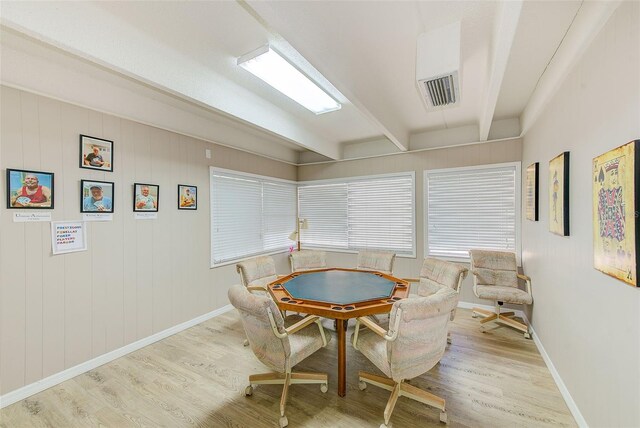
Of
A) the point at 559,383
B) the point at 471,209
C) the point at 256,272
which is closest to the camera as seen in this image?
the point at 559,383

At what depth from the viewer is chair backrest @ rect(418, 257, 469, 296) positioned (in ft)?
8.48

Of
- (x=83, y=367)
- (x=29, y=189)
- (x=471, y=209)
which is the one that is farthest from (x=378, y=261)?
(x=29, y=189)

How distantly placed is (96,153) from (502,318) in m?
4.92

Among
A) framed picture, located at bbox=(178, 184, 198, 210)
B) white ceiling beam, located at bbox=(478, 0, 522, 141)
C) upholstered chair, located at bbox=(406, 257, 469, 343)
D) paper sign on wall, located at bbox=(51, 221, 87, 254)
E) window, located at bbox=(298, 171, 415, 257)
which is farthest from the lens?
window, located at bbox=(298, 171, 415, 257)

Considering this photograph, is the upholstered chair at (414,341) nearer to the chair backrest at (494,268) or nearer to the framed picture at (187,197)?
the chair backrest at (494,268)

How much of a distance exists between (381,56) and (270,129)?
61.8 inches

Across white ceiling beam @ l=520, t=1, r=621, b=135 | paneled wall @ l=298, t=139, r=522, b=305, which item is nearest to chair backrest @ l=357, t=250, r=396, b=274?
paneled wall @ l=298, t=139, r=522, b=305

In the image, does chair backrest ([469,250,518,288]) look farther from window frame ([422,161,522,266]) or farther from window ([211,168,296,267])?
window ([211,168,296,267])

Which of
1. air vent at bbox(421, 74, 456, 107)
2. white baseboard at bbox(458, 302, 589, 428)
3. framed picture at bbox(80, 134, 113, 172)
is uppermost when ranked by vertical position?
air vent at bbox(421, 74, 456, 107)

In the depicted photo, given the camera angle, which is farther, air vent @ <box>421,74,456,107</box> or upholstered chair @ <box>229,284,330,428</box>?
air vent @ <box>421,74,456,107</box>

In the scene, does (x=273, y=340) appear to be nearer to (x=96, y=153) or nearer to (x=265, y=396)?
(x=265, y=396)

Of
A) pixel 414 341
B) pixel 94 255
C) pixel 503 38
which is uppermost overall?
pixel 503 38

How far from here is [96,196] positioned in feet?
8.41

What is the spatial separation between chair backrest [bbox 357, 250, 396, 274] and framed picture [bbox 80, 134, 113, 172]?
124 inches
